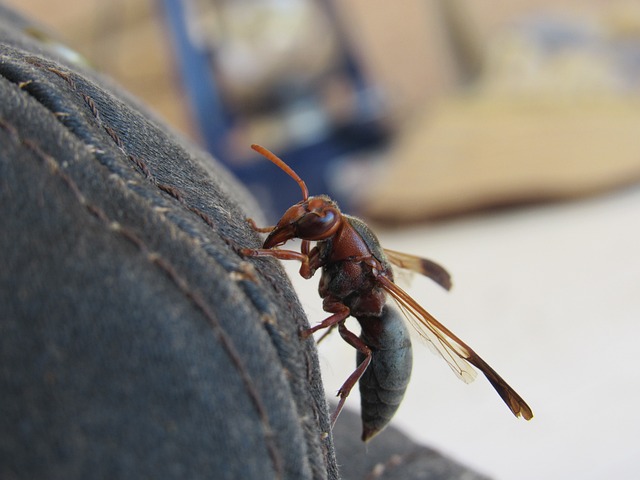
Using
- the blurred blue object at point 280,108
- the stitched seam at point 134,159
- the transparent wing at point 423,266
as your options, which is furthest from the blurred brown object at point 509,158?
the stitched seam at point 134,159

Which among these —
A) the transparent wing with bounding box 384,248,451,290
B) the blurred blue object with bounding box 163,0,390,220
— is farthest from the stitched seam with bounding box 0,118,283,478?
the blurred blue object with bounding box 163,0,390,220

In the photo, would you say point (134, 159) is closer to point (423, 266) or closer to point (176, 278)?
point (176, 278)

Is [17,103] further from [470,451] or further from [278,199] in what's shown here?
[278,199]

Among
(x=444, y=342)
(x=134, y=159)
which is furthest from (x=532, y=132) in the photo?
(x=134, y=159)

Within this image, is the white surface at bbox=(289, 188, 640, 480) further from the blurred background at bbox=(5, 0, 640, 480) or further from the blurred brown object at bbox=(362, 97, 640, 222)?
the blurred brown object at bbox=(362, 97, 640, 222)

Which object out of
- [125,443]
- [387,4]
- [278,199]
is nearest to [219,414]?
[125,443]

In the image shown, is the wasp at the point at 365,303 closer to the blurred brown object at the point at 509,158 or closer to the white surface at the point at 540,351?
the white surface at the point at 540,351
